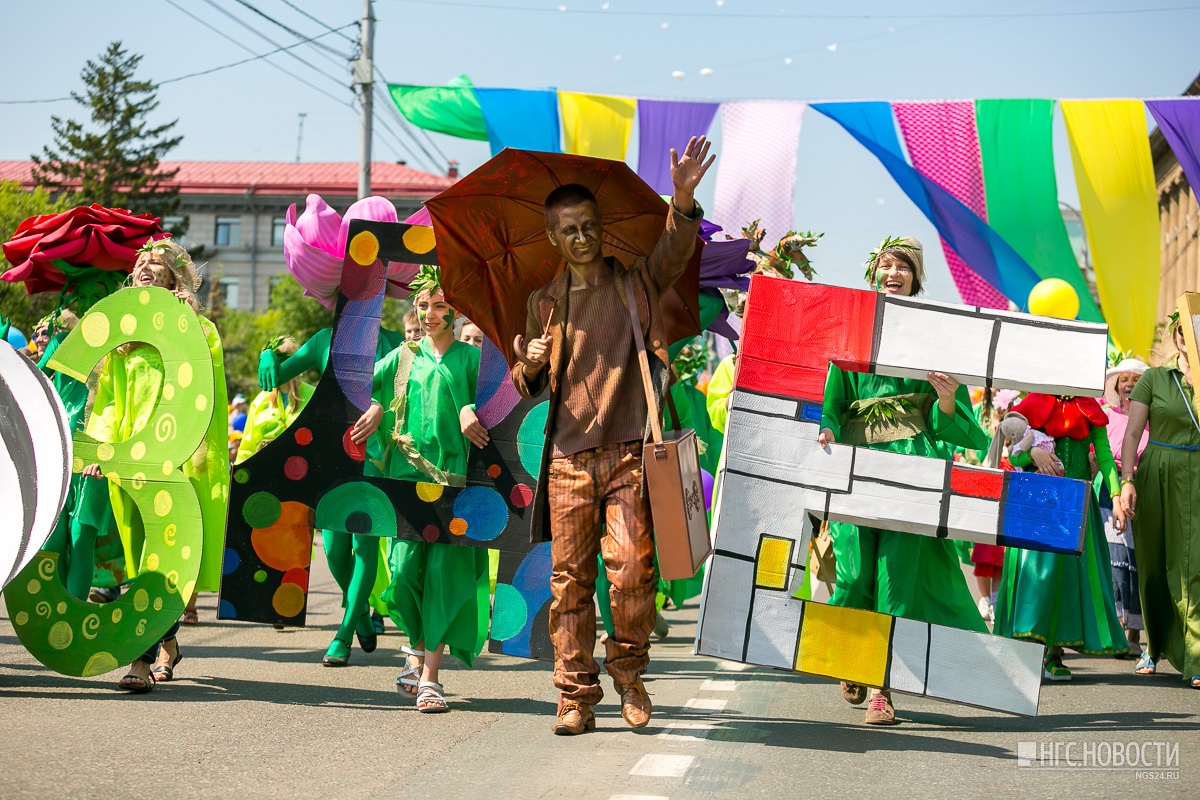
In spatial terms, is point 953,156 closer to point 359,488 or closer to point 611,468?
point 359,488

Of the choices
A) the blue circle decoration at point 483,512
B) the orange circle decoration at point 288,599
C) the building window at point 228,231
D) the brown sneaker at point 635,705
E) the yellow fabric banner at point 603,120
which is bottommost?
the brown sneaker at point 635,705

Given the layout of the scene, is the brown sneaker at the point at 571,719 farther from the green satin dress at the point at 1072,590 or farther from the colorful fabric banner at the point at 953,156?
the colorful fabric banner at the point at 953,156

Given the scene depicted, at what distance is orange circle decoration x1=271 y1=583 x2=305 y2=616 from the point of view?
6.52 meters

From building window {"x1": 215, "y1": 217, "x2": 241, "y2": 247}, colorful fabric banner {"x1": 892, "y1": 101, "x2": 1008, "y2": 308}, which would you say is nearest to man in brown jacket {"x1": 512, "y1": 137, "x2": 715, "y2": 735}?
colorful fabric banner {"x1": 892, "y1": 101, "x2": 1008, "y2": 308}

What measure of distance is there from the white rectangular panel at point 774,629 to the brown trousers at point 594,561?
0.53 meters

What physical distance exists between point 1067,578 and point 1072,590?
76 mm

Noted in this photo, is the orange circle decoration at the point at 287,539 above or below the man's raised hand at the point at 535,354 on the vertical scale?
below

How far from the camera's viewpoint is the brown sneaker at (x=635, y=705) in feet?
16.9

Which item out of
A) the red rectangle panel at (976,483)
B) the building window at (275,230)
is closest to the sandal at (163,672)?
the red rectangle panel at (976,483)

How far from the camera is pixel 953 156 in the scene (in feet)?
39.8

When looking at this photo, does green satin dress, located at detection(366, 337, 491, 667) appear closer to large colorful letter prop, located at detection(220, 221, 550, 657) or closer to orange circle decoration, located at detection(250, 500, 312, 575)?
large colorful letter prop, located at detection(220, 221, 550, 657)

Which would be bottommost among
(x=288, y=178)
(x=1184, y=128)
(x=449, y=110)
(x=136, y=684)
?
(x=136, y=684)

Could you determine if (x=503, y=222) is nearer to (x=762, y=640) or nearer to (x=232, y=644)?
(x=762, y=640)

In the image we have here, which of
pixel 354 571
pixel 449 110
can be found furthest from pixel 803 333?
pixel 449 110
